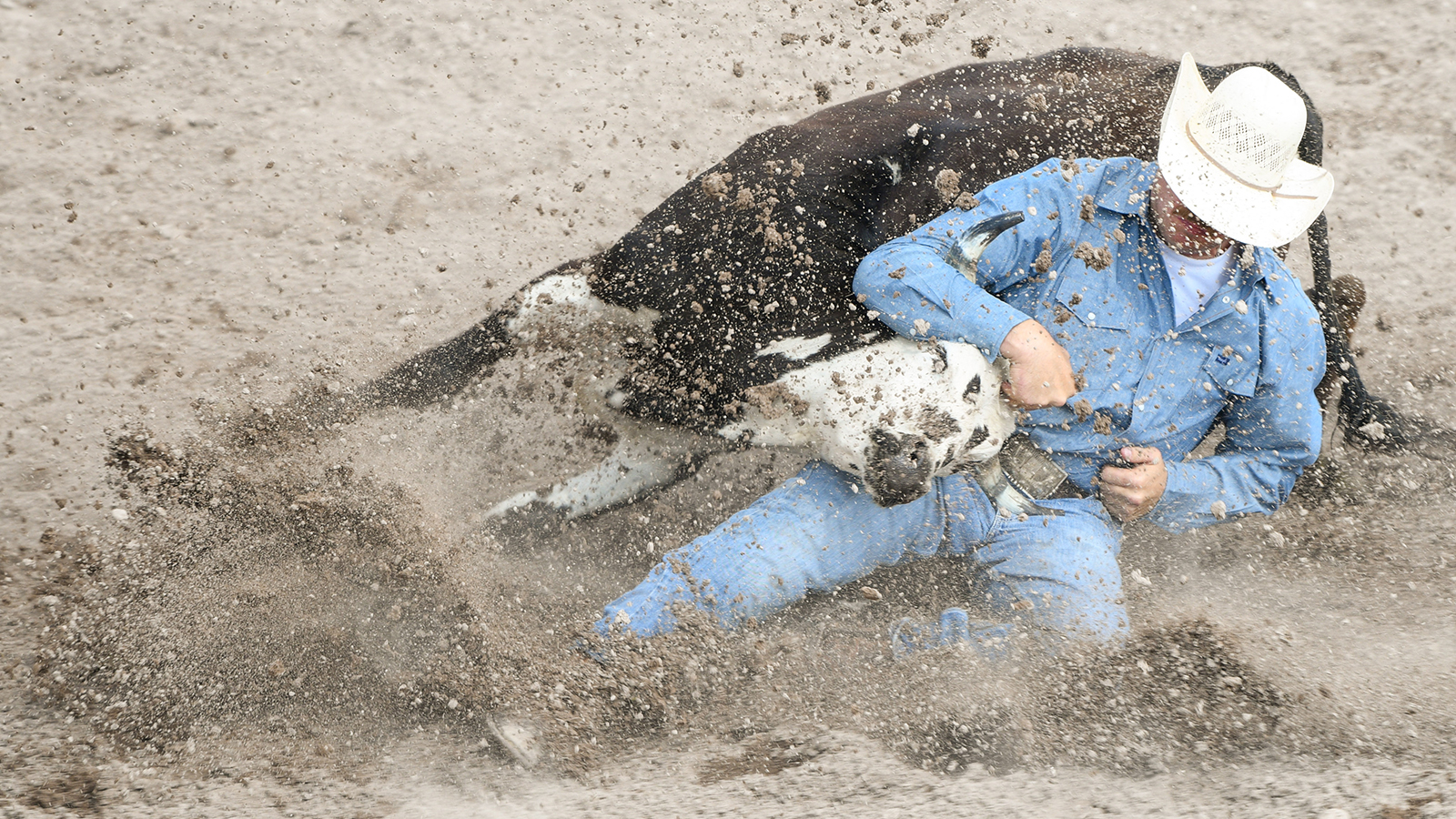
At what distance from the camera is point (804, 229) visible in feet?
8.73

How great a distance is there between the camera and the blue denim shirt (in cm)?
236

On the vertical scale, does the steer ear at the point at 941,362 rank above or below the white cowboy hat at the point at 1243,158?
below

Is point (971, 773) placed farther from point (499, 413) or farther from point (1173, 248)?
point (499, 413)

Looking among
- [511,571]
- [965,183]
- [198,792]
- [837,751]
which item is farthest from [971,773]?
[198,792]

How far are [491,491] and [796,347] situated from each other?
1037mm

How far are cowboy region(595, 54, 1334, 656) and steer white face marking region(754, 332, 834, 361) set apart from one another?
0.19 m

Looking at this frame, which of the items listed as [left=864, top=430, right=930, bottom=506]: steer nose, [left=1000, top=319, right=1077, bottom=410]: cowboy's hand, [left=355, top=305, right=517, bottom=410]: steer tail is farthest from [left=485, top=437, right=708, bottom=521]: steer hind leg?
[left=1000, top=319, right=1077, bottom=410]: cowboy's hand

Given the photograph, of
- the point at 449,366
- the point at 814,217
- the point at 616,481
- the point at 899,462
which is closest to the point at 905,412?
the point at 899,462

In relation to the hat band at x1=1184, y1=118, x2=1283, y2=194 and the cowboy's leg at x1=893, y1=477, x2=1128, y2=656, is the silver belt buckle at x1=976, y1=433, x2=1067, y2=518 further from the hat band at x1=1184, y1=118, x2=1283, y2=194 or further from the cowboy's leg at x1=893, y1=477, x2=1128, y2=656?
the hat band at x1=1184, y1=118, x2=1283, y2=194

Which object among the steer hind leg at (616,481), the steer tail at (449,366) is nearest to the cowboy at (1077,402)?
the steer hind leg at (616,481)

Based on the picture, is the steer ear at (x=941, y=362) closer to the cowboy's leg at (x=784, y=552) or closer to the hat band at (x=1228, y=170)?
the cowboy's leg at (x=784, y=552)

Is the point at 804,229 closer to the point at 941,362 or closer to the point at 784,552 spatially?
the point at 941,362

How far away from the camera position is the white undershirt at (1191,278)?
7.70 feet

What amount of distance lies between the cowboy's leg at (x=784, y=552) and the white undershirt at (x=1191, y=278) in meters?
0.76
